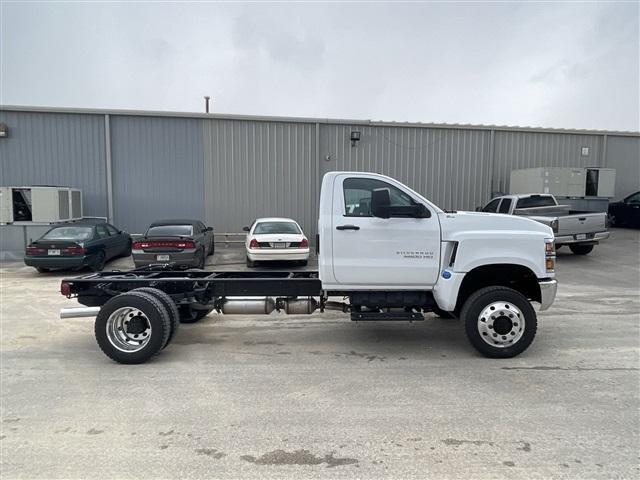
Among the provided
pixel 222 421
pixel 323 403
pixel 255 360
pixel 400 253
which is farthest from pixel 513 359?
pixel 222 421

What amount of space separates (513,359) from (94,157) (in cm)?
1685

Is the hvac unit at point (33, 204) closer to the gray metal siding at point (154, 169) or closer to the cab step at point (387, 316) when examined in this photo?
the gray metal siding at point (154, 169)

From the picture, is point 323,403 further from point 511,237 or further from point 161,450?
point 511,237

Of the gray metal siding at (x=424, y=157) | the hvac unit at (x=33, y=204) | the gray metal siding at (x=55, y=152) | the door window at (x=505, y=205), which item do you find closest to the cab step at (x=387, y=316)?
the door window at (x=505, y=205)

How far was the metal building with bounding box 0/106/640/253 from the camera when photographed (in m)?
16.9

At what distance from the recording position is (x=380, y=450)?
131 inches

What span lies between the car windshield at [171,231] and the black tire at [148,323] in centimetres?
661

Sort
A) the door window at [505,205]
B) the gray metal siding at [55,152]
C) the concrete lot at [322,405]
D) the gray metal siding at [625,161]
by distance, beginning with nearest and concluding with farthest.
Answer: the concrete lot at [322,405], the door window at [505,205], the gray metal siding at [55,152], the gray metal siding at [625,161]

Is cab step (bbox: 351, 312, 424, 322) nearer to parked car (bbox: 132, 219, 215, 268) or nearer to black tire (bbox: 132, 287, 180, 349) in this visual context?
black tire (bbox: 132, 287, 180, 349)

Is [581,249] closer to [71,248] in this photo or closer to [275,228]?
[275,228]

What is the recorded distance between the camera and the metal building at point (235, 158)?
16.9m

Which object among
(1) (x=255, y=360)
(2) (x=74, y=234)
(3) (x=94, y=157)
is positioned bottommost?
(1) (x=255, y=360)

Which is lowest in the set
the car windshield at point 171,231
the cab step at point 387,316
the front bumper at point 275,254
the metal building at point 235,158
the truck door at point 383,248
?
the front bumper at point 275,254

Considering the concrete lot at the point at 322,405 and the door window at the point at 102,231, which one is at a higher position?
the door window at the point at 102,231
